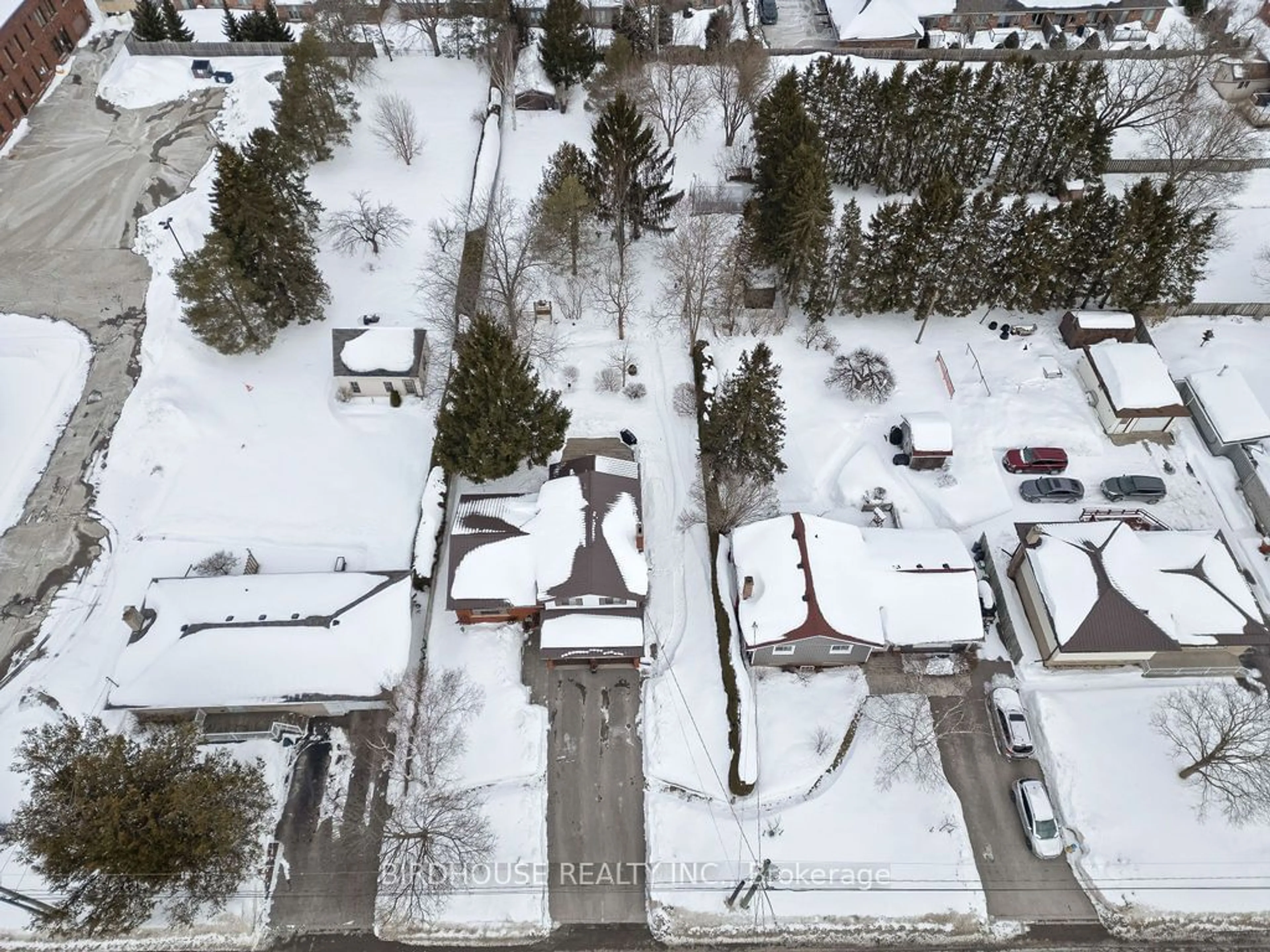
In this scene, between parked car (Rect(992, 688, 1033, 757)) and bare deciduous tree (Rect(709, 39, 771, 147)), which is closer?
parked car (Rect(992, 688, 1033, 757))

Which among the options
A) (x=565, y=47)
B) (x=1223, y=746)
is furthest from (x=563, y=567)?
(x=565, y=47)

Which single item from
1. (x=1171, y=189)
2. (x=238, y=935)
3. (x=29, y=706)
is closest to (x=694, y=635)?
(x=238, y=935)

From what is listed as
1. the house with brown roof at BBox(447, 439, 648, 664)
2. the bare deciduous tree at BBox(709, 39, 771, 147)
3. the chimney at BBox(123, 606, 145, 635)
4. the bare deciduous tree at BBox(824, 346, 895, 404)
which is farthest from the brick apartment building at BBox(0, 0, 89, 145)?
the bare deciduous tree at BBox(824, 346, 895, 404)

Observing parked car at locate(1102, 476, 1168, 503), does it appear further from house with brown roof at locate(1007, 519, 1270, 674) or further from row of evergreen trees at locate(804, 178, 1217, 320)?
row of evergreen trees at locate(804, 178, 1217, 320)

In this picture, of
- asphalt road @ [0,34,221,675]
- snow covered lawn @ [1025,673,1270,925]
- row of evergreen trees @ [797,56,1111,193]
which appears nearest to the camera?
snow covered lawn @ [1025,673,1270,925]

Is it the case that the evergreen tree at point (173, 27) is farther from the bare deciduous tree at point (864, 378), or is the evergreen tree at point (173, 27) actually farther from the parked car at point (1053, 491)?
the parked car at point (1053, 491)
